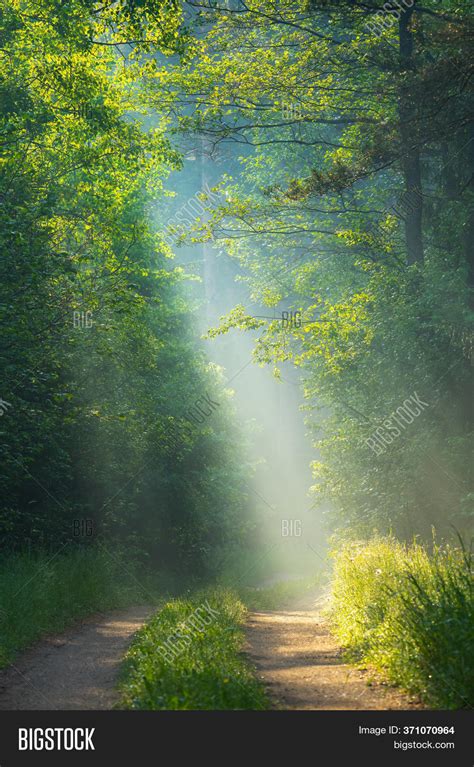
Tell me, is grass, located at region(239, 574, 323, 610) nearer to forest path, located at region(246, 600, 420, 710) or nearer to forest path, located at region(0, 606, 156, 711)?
forest path, located at region(0, 606, 156, 711)

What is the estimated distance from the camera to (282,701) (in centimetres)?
850

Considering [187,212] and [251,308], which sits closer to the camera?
[187,212]

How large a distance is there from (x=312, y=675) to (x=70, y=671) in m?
3.17

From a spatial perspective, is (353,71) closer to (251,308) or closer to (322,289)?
(322,289)

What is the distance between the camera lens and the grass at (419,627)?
8.30m

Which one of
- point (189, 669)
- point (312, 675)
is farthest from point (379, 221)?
point (189, 669)

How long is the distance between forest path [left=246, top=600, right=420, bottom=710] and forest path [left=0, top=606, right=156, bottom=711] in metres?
1.79

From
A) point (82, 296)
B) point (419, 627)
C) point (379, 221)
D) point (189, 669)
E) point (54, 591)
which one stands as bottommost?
point (189, 669)

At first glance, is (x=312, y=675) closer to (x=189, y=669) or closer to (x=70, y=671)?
(x=189, y=669)

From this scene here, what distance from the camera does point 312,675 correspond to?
34.1 feet

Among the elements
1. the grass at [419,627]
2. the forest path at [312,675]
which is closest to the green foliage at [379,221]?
the forest path at [312,675]

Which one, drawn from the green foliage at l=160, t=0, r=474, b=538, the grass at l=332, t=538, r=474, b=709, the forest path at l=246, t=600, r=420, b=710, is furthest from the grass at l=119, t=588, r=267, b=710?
the green foliage at l=160, t=0, r=474, b=538

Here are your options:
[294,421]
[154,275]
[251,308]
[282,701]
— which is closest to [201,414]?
[154,275]

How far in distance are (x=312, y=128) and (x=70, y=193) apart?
14915 millimetres
